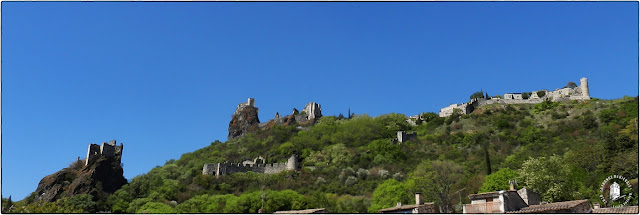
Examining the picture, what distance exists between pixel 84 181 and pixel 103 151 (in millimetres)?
8500

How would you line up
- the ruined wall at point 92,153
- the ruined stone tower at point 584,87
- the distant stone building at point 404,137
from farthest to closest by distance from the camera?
the ruined stone tower at point 584,87 → the distant stone building at point 404,137 → the ruined wall at point 92,153

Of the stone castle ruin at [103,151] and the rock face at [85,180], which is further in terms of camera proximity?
the stone castle ruin at [103,151]

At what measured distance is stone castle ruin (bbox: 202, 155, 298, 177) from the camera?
73.1 meters

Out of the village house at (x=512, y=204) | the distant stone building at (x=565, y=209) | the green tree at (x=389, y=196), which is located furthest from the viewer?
the green tree at (x=389, y=196)

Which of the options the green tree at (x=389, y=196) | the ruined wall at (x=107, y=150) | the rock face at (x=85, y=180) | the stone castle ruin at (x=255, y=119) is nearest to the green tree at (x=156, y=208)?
the rock face at (x=85, y=180)

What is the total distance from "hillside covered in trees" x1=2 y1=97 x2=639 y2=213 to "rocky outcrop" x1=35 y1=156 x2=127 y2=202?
1737 millimetres

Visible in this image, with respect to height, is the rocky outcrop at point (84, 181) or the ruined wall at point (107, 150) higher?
the ruined wall at point (107, 150)

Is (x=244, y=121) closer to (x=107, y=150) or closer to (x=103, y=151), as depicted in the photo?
(x=107, y=150)

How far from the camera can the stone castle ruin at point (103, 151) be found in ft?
228

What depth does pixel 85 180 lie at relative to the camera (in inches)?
2480

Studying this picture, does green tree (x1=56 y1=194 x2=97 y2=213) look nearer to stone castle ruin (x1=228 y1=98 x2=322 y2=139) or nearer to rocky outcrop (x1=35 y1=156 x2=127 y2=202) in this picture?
rocky outcrop (x1=35 y1=156 x2=127 y2=202)

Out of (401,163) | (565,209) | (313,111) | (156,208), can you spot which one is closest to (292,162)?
(401,163)

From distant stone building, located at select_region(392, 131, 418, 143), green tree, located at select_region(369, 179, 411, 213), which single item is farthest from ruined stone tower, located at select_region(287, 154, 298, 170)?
green tree, located at select_region(369, 179, 411, 213)

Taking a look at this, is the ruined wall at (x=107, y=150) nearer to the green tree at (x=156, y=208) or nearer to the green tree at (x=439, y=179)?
the green tree at (x=156, y=208)
